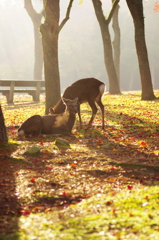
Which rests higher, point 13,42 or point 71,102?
point 13,42

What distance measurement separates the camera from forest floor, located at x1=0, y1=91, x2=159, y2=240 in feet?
13.8

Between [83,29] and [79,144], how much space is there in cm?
5431

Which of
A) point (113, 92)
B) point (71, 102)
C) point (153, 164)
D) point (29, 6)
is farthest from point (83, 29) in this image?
point (153, 164)

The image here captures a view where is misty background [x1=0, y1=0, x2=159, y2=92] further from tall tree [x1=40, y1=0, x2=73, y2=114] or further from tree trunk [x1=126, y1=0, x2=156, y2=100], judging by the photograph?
tall tree [x1=40, y1=0, x2=73, y2=114]

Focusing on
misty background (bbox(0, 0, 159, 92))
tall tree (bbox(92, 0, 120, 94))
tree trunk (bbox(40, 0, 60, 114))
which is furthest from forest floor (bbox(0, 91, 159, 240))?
misty background (bbox(0, 0, 159, 92))

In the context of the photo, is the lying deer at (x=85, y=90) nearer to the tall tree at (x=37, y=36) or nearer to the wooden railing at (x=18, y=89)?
the wooden railing at (x=18, y=89)

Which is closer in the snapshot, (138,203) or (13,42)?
(138,203)

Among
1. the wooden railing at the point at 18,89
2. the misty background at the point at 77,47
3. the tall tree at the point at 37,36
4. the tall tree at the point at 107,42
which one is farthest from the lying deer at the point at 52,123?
the misty background at the point at 77,47

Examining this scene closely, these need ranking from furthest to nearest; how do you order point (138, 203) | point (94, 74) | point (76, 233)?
point (94, 74) < point (138, 203) < point (76, 233)

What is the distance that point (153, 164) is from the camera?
23.2 ft

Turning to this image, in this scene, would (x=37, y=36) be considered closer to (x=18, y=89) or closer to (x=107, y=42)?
(x=107, y=42)

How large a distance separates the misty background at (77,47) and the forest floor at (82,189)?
43.5m

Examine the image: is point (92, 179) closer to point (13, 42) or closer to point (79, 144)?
point (79, 144)

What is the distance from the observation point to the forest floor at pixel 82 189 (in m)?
4.21
